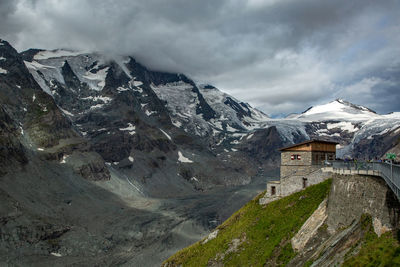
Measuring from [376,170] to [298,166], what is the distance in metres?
21.3

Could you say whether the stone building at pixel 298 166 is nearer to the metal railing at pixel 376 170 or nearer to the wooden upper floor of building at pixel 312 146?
the wooden upper floor of building at pixel 312 146

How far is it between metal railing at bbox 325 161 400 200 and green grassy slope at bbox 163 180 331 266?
644cm

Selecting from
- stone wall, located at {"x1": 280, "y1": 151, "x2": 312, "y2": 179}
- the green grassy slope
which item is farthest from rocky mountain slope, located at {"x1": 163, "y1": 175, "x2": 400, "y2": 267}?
stone wall, located at {"x1": 280, "y1": 151, "x2": 312, "y2": 179}

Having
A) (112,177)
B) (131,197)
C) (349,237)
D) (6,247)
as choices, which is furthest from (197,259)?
(112,177)

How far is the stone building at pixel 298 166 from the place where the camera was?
4141cm

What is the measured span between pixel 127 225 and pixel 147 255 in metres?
34.5

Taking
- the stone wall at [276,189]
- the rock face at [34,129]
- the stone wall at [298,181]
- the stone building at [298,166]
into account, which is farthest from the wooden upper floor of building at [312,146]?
the rock face at [34,129]

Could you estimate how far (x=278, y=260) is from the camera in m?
29.0

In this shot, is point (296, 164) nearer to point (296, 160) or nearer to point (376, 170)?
point (296, 160)

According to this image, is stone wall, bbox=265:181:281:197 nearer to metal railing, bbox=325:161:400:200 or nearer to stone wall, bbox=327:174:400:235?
metal railing, bbox=325:161:400:200

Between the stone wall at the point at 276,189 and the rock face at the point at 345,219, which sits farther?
the stone wall at the point at 276,189

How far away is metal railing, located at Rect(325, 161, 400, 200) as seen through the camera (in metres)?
17.1

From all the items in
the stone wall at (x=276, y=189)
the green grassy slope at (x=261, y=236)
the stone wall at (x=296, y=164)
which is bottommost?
the green grassy slope at (x=261, y=236)

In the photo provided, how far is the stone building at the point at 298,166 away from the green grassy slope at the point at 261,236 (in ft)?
5.56
